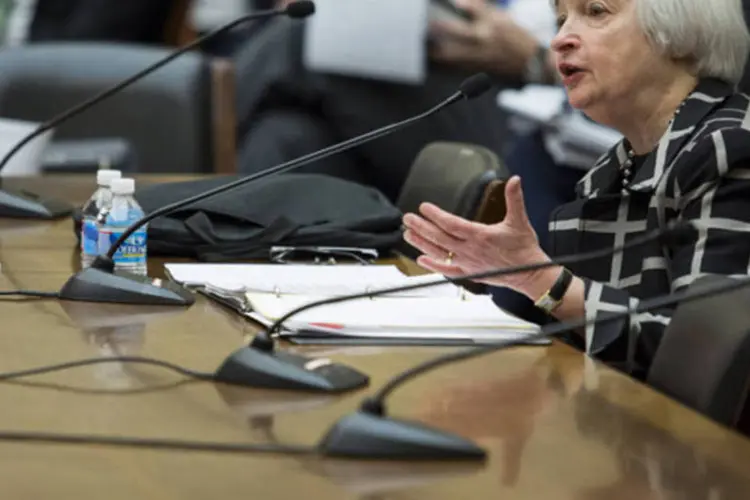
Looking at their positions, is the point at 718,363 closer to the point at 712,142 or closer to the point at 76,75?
the point at 712,142

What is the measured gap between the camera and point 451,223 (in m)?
1.76

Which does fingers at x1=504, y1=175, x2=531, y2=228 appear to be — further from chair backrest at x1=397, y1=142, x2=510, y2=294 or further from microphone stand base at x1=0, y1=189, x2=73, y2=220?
microphone stand base at x1=0, y1=189, x2=73, y2=220

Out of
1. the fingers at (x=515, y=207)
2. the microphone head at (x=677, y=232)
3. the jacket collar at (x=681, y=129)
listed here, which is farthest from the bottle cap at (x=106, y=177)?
the microphone head at (x=677, y=232)

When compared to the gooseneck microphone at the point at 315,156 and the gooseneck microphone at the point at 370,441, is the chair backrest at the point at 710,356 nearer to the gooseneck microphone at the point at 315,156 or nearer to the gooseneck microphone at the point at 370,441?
the gooseneck microphone at the point at 370,441

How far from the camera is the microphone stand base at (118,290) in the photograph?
1.74 m

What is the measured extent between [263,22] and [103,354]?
422 centimetres

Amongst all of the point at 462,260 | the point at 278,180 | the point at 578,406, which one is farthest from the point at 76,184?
the point at 578,406

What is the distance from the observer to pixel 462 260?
5.92 ft

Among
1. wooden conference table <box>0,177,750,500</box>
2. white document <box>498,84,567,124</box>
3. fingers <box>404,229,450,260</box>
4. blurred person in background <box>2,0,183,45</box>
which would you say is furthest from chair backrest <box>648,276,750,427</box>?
blurred person in background <box>2,0,183,45</box>

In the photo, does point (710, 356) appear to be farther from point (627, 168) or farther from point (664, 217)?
point (627, 168)

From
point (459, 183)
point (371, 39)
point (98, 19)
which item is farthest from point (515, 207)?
point (98, 19)

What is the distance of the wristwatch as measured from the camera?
13.6 feet

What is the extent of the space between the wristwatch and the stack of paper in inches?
86.2

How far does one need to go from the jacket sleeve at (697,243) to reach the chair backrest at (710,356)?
26 centimetres
